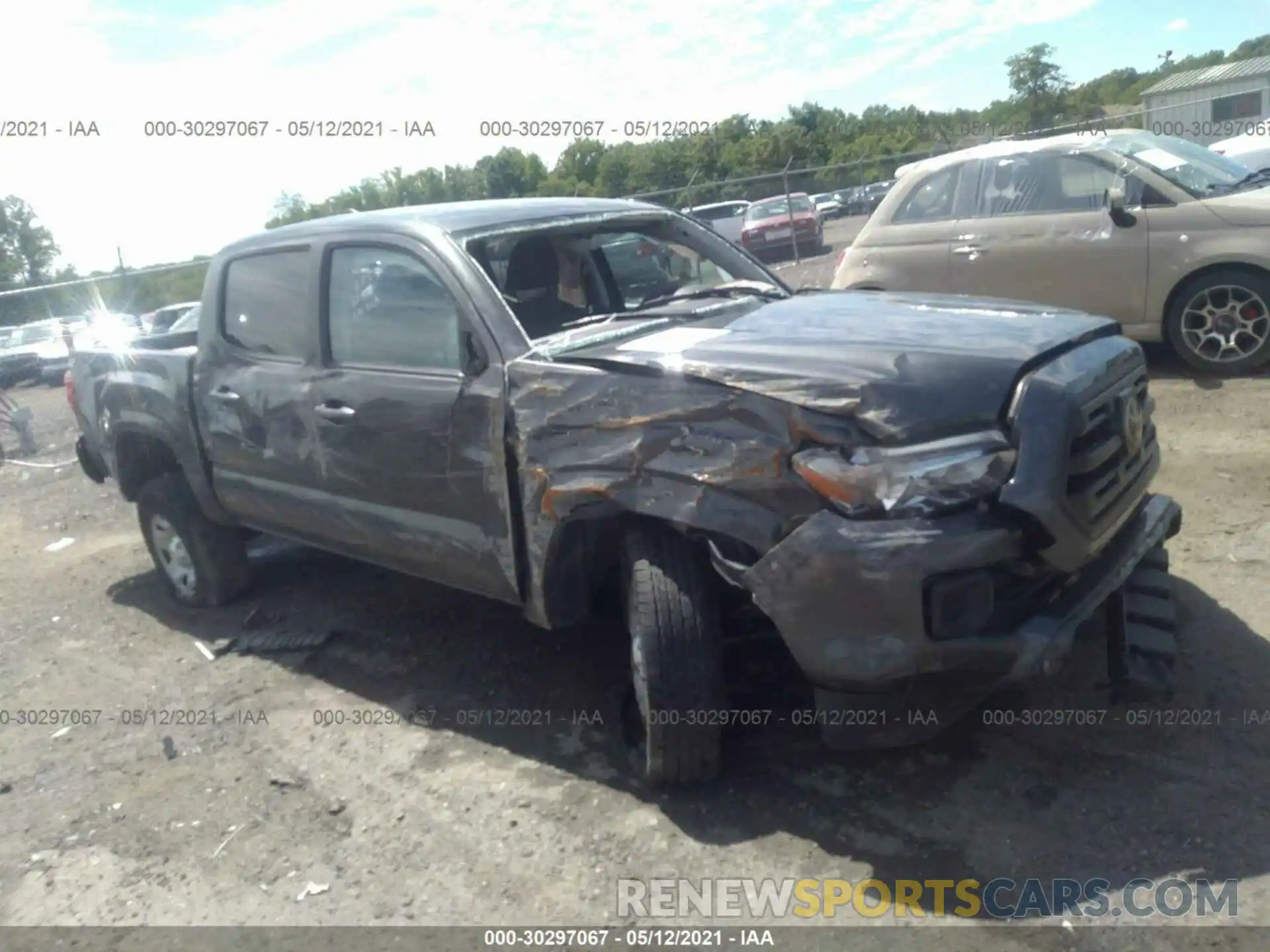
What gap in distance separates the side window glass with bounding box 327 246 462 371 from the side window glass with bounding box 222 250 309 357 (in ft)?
0.76

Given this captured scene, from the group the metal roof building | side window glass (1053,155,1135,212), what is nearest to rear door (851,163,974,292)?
side window glass (1053,155,1135,212)

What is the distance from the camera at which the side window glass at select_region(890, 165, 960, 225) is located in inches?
340

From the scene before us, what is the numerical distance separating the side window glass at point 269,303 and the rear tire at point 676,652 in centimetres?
213

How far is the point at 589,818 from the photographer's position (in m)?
3.62

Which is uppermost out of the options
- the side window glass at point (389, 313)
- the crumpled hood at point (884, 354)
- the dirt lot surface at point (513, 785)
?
the side window glass at point (389, 313)

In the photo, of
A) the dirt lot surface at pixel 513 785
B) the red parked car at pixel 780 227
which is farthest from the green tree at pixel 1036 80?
the dirt lot surface at pixel 513 785

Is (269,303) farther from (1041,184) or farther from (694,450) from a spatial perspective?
(1041,184)

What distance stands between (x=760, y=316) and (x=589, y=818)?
1.83 meters

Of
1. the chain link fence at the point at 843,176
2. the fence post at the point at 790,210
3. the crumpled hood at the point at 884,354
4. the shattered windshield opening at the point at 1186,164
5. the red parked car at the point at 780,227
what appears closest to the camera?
the crumpled hood at the point at 884,354

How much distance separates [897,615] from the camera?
2979 millimetres

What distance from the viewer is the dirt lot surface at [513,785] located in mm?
3244

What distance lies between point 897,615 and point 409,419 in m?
2.07

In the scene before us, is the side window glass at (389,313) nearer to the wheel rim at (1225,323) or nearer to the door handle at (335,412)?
the door handle at (335,412)

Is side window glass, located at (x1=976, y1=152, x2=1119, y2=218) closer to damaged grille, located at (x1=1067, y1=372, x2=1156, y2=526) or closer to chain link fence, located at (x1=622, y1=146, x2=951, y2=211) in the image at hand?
damaged grille, located at (x1=1067, y1=372, x2=1156, y2=526)
